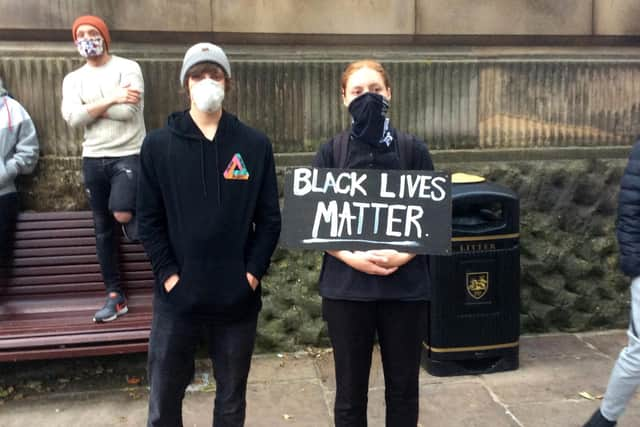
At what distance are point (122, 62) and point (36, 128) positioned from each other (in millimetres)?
923

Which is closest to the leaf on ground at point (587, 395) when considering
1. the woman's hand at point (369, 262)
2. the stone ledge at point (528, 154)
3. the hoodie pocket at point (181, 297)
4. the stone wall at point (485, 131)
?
the stone wall at point (485, 131)

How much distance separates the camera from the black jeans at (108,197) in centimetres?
412

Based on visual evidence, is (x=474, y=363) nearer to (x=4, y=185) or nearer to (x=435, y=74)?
(x=435, y=74)

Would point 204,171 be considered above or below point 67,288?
above

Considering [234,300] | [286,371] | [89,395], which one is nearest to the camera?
[234,300]

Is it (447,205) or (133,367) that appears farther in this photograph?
(133,367)

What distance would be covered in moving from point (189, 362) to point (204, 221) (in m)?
0.67

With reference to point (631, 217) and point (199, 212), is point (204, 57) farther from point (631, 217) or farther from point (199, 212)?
point (631, 217)

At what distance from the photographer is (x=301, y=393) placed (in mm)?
4242

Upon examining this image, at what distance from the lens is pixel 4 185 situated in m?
4.32

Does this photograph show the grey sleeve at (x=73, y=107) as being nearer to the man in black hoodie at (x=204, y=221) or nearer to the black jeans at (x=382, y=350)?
the man in black hoodie at (x=204, y=221)

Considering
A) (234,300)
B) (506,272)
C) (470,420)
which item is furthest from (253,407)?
(506,272)

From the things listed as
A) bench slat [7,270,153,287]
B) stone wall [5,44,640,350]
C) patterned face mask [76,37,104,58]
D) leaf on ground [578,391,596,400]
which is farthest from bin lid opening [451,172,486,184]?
patterned face mask [76,37,104,58]

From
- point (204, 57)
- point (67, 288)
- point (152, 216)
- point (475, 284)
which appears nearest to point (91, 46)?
point (67, 288)
